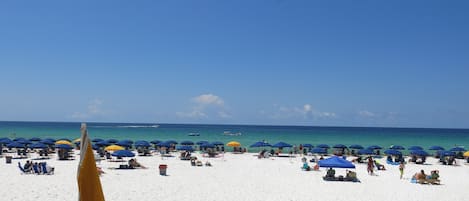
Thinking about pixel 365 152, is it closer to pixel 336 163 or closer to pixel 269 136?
pixel 336 163

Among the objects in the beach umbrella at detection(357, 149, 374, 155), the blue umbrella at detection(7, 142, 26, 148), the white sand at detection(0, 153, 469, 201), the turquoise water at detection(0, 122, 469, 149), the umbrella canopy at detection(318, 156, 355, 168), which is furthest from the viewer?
the turquoise water at detection(0, 122, 469, 149)

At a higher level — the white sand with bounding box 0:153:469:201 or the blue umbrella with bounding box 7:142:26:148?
the blue umbrella with bounding box 7:142:26:148

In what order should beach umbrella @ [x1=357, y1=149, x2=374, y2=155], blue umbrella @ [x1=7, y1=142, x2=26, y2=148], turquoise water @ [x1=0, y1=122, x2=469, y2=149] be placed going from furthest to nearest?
turquoise water @ [x1=0, y1=122, x2=469, y2=149] → beach umbrella @ [x1=357, y1=149, x2=374, y2=155] → blue umbrella @ [x1=7, y1=142, x2=26, y2=148]

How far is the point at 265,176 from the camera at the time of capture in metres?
19.2

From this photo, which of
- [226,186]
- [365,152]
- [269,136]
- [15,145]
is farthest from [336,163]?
[269,136]

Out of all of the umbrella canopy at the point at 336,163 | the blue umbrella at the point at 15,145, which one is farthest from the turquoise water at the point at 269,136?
the umbrella canopy at the point at 336,163

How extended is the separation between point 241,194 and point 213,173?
6189 millimetres

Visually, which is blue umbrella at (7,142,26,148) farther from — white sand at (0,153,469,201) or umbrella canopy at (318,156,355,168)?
umbrella canopy at (318,156,355,168)

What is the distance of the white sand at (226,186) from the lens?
44.4 ft

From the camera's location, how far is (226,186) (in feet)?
51.7

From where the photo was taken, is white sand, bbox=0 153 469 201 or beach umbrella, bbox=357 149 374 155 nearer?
white sand, bbox=0 153 469 201

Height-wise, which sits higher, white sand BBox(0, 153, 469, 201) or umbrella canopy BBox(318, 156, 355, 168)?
umbrella canopy BBox(318, 156, 355, 168)

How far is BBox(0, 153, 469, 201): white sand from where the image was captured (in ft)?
44.4

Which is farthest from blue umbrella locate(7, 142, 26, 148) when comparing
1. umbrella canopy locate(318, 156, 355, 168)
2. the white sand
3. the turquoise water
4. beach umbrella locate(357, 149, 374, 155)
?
the turquoise water
